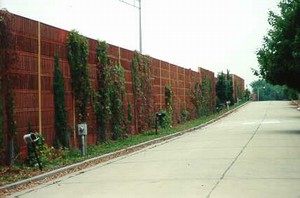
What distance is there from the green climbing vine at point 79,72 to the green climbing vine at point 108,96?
1.36 meters

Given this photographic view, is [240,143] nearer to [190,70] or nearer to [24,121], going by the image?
[24,121]

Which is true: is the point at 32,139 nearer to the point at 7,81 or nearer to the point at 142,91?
the point at 7,81

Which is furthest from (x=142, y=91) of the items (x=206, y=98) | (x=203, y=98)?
(x=206, y=98)

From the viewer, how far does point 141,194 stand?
8914 mm

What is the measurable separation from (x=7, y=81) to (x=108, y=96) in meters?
7.74

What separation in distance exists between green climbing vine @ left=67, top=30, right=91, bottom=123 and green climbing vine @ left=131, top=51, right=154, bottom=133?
21.4 feet

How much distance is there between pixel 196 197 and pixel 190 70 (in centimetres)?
3247

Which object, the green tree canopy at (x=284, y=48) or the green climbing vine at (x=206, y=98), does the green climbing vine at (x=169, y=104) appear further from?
the green climbing vine at (x=206, y=98)

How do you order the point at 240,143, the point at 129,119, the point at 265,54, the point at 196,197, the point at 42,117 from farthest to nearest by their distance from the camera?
the point at 265,54
the point at 129,119
the point at 240,143
the point at 42,117
the point at 196,197

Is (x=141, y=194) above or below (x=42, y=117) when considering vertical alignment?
below

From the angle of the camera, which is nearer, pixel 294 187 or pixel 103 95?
pixel 294 187

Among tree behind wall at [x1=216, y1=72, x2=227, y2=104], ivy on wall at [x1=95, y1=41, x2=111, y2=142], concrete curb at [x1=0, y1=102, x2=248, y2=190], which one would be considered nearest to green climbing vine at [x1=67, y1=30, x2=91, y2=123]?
ivy on wall at [x1=95, y1=41, x2=111, y2=142]

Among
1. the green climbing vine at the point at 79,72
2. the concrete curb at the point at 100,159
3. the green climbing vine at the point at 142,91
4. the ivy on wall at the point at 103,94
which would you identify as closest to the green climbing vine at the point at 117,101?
the ivy on wall at the point at 103,94

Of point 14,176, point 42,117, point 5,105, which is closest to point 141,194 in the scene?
point 14,176
